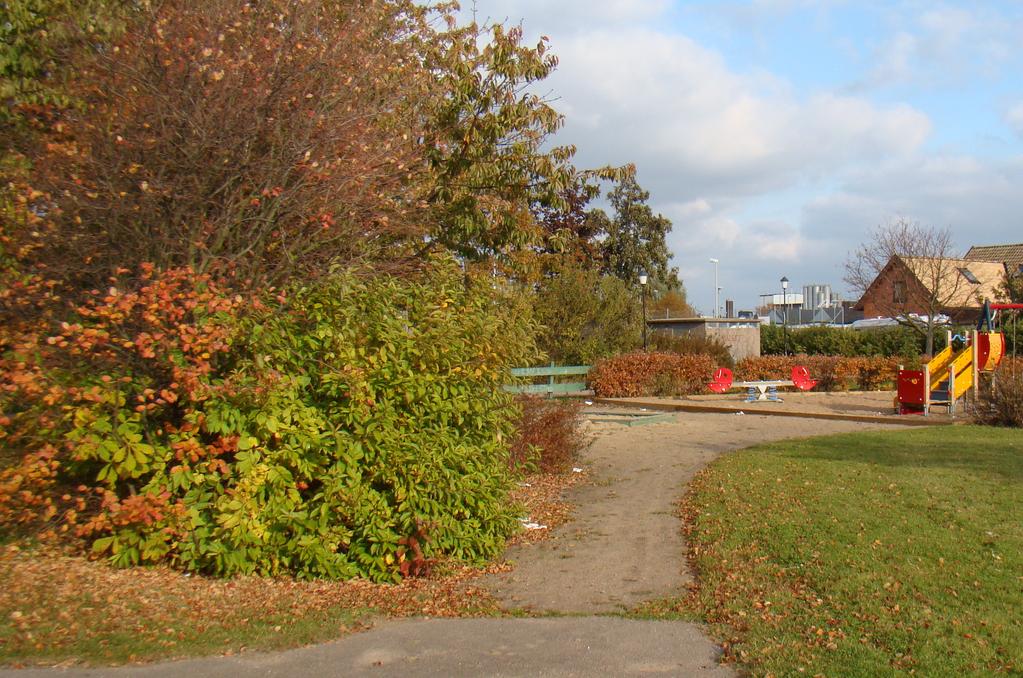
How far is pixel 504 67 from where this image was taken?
13.2 metres

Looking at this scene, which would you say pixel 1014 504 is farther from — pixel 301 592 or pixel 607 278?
pixel 607 278

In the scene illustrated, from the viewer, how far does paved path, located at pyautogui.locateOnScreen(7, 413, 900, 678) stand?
5.82 metres

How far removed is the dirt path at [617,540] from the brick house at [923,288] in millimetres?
25317

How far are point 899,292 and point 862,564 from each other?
45.7m

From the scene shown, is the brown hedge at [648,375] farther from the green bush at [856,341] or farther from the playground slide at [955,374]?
the green bush at [856,341]

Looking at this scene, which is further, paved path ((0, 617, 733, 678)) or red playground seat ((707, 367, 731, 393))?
red playground seat ((707, 367, 731, 393))

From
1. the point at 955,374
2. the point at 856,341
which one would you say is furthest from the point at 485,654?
the point at 856,341

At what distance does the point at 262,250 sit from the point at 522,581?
3.70m

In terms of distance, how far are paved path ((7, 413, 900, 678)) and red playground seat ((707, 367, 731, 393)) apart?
1680 cm

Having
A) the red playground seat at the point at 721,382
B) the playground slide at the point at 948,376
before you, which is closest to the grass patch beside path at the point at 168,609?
the playground slide at the point at 948,376

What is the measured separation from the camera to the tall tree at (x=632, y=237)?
5597cm

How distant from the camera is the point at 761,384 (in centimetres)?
2775

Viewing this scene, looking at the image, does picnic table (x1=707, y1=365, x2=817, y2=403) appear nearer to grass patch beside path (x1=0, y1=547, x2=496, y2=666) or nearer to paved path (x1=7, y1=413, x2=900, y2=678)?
paved path (x1=7, y1=413, x2=900, y2=678)

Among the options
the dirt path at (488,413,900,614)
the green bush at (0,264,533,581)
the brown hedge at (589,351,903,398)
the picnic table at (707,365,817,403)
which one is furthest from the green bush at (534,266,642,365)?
the green bush at (0,264,533,581)
